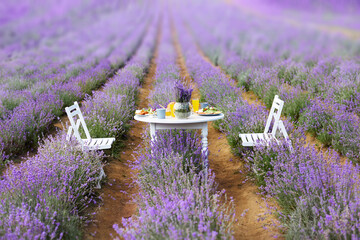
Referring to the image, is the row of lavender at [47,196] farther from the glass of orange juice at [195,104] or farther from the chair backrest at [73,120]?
the glass of orange juice at [195,104]

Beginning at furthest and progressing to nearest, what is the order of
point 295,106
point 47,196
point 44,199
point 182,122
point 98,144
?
point 295,106 → point 98,144 → point 182,122 → point 47,196 → point 44,199

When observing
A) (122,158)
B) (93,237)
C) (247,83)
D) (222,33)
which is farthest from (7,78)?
(222,33)

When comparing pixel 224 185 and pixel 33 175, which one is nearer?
pixel 33 175

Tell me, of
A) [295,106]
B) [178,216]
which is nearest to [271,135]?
[295,106]

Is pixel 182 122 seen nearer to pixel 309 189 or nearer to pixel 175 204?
pixel 175 204

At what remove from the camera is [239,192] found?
3385mm

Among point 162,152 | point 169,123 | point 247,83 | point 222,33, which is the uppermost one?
point 169,123

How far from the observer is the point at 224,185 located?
3.58m

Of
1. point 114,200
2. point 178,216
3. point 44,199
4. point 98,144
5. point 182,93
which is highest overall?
point 182,93

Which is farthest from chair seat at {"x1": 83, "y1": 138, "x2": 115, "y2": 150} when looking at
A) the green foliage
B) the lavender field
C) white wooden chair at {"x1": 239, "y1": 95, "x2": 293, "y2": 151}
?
the green foliage

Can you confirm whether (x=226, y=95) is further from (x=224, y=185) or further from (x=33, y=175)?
(x=33, y=175)

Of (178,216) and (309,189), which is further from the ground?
(178,216)

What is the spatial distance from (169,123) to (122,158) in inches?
56.6

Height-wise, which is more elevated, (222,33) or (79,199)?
(79,199)
